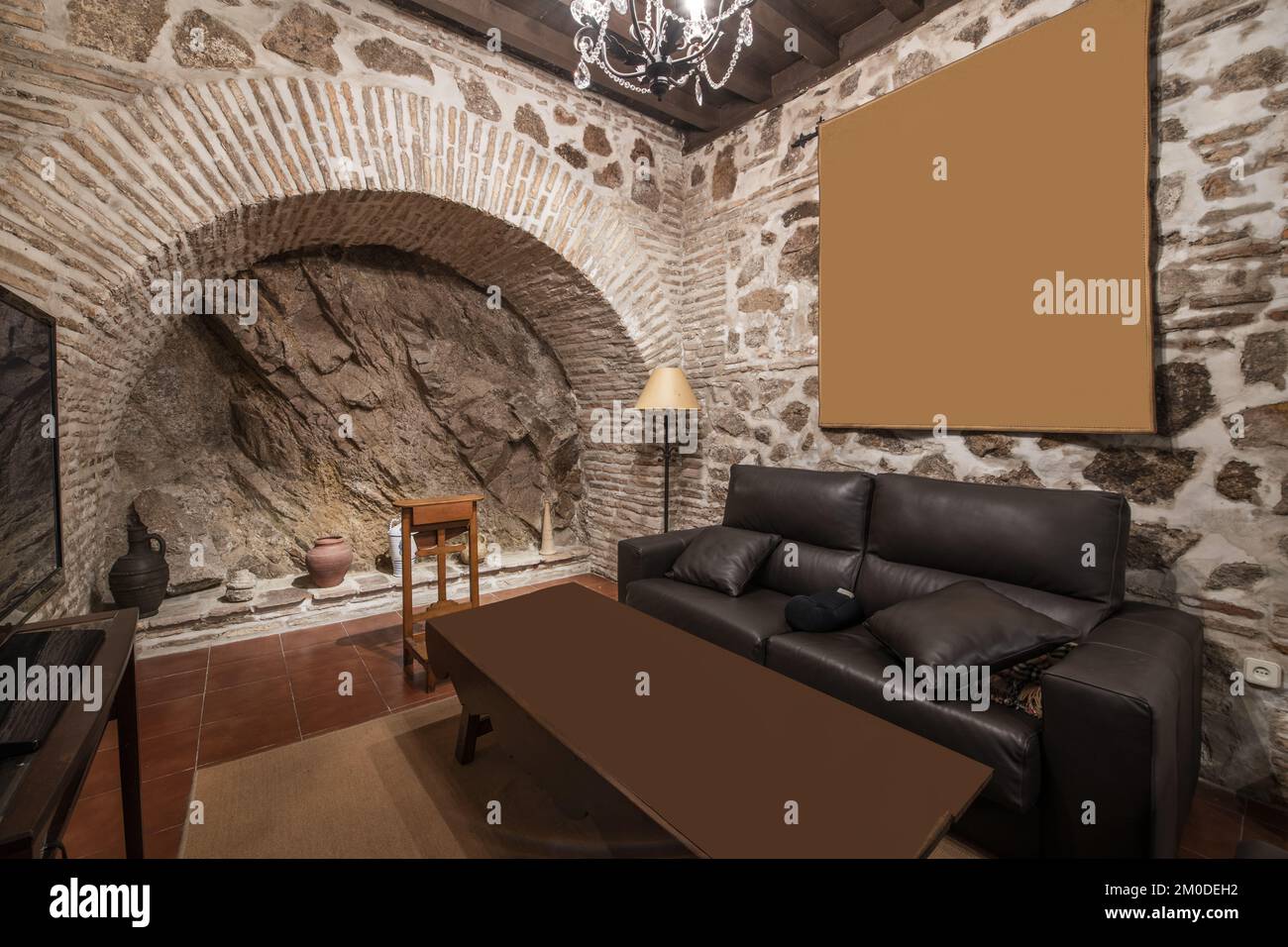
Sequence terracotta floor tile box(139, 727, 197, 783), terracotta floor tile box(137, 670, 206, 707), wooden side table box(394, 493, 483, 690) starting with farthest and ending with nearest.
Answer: wooden side table box(394, 493, 483, 690)
terracotta floor tile box(137, 670, 206, 707)
terracotta floor tile box(139, 727, 197, 783)

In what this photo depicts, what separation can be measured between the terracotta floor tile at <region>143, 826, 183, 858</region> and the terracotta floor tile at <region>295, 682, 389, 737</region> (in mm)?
511

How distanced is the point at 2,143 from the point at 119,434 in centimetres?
164

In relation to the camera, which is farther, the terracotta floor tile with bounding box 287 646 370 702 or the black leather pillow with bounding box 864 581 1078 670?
the terracotta floor tile with bounding box 287 646 370 702

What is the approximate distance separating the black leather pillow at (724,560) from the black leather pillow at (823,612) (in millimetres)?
392

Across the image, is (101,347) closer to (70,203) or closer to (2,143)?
(70,203)

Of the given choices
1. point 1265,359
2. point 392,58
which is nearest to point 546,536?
point 392,58

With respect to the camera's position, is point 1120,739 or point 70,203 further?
point 70,203

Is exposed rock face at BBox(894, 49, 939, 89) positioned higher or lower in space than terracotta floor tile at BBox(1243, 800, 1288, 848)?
higher

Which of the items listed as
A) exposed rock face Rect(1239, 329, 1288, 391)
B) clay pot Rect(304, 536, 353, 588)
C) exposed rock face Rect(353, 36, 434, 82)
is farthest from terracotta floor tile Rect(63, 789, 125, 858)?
exposed rock face Rect(1239, 329, 1288, 391)

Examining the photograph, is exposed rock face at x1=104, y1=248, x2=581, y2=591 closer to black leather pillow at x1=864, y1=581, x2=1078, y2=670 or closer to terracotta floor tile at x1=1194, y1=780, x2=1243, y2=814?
black leather pillow at x1=864, y1=581, x2=1078, y2=670

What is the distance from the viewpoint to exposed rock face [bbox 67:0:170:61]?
2041mm

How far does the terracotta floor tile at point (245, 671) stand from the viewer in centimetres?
245
